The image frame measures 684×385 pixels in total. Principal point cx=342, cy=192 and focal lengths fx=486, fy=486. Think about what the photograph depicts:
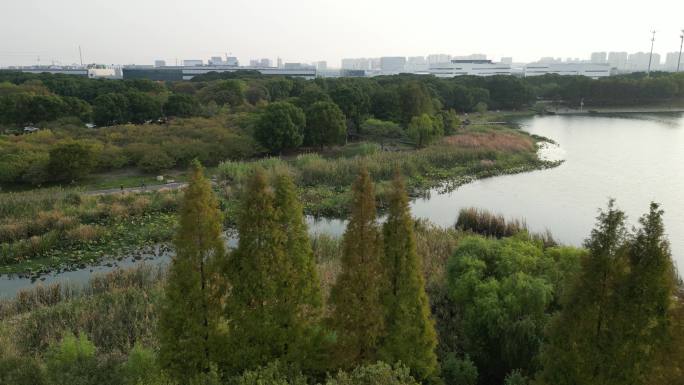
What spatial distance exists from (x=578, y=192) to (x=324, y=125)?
21.4 meters

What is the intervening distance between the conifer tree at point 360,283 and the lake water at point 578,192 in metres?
14.0

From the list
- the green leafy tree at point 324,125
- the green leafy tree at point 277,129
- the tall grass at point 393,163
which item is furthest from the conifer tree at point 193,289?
the green leafy tree at point 324,125

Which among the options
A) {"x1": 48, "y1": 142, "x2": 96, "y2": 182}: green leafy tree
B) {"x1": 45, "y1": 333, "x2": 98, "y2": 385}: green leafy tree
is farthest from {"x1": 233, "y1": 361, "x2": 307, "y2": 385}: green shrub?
{"x1": 48, "y1": 142, "x2": 96, "y2": 182}: green leafy tree

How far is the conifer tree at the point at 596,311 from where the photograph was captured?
8.30m

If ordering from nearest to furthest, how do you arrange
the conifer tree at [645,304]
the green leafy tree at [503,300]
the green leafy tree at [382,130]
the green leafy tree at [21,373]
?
the conifer tree at [645,304], the green leafy tree at [21,373], the green leafy tree at [503,300], the green leafy tree at [382,130]

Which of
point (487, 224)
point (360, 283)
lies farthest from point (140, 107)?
point (360, 283)

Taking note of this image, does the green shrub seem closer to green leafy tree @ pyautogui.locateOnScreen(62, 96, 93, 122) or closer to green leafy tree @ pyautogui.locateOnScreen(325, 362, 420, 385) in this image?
green leafy tree @ pyautogui.locateOnScreen(325, 362, 420, 385)

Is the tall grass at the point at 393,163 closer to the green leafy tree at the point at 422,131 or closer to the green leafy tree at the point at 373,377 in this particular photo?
the green leafy tree at the point at 422,131

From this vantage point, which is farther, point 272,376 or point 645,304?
point 272,376

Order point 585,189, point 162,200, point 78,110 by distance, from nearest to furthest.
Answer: point 162,200 → point 585,189 → point 78,110

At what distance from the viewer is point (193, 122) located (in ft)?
159

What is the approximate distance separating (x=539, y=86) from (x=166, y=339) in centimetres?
9627

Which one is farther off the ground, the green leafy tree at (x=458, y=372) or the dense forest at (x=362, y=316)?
the dense forest at (x=362, y=316)

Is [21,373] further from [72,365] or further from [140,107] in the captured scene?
[140,107]
